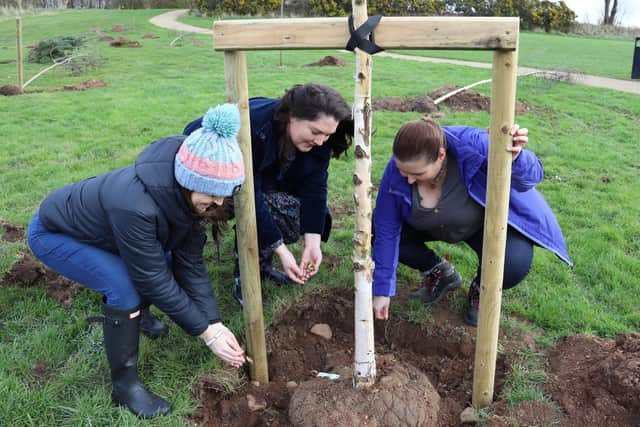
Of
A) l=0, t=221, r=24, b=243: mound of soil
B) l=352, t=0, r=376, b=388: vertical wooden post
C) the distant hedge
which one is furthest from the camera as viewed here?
the distant hedge

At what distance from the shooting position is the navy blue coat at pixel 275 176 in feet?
10.5

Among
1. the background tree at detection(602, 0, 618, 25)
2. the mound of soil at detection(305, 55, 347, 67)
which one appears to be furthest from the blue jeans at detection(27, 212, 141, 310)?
the background tree at detection(602, 0, 618, 25)

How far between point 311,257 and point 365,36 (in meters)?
1.84

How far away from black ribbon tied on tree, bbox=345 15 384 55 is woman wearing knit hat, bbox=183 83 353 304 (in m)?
0.90

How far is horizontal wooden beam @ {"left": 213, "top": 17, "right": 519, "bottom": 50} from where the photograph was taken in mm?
1938

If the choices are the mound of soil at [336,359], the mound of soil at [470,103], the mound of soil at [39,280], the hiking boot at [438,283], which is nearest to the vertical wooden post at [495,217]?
the mound of soil at [336,359]

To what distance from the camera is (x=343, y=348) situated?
3324 millimetres

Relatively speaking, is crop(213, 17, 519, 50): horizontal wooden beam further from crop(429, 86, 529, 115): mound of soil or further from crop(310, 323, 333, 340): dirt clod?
crop(429, 86, 529, 115): mound of soil

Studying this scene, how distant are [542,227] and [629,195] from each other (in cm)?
313

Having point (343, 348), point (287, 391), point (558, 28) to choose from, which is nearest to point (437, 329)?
point (343, 348)

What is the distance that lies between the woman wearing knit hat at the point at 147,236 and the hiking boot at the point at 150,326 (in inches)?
16.0

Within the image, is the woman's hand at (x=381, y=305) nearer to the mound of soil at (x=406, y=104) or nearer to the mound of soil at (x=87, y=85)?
the mound of soil at (x=406, y=104)

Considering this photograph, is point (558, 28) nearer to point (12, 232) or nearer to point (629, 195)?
point (629, 195)

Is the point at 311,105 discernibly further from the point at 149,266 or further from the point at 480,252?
the point at 480,252
